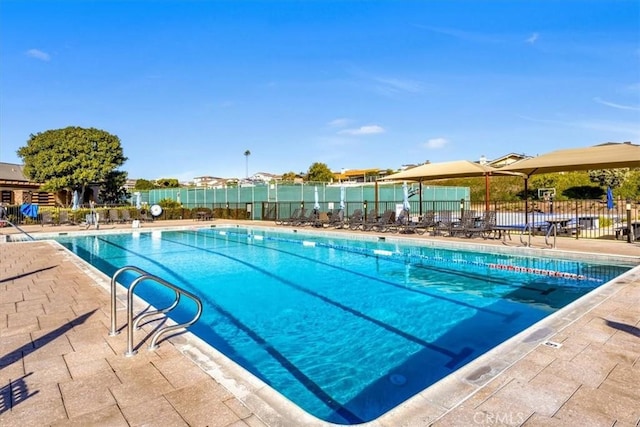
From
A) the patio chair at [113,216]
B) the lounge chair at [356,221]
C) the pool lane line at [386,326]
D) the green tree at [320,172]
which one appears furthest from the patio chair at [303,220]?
the green tree at [320,172]

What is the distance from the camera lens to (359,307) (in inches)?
219

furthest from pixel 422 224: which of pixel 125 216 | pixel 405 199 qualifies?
pixel 125 216

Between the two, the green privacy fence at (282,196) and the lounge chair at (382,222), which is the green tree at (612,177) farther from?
the lounge chair at (382,222)

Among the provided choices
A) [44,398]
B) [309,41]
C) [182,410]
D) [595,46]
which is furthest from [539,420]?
[309,41]

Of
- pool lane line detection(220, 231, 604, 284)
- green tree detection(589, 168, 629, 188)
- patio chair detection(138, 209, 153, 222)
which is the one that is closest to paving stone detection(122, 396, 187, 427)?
pool lane line detection(220, 231, 604, 284)

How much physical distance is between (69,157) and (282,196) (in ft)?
46.4

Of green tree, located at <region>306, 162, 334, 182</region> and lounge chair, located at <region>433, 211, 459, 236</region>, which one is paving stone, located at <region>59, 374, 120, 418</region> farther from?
green tree, located at <region>306, 162, 334, 182</region>

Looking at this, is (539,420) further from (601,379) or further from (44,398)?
(44,398)

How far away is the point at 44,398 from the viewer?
2.34 m

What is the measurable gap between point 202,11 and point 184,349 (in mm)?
12524

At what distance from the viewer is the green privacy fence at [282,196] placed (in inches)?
829
